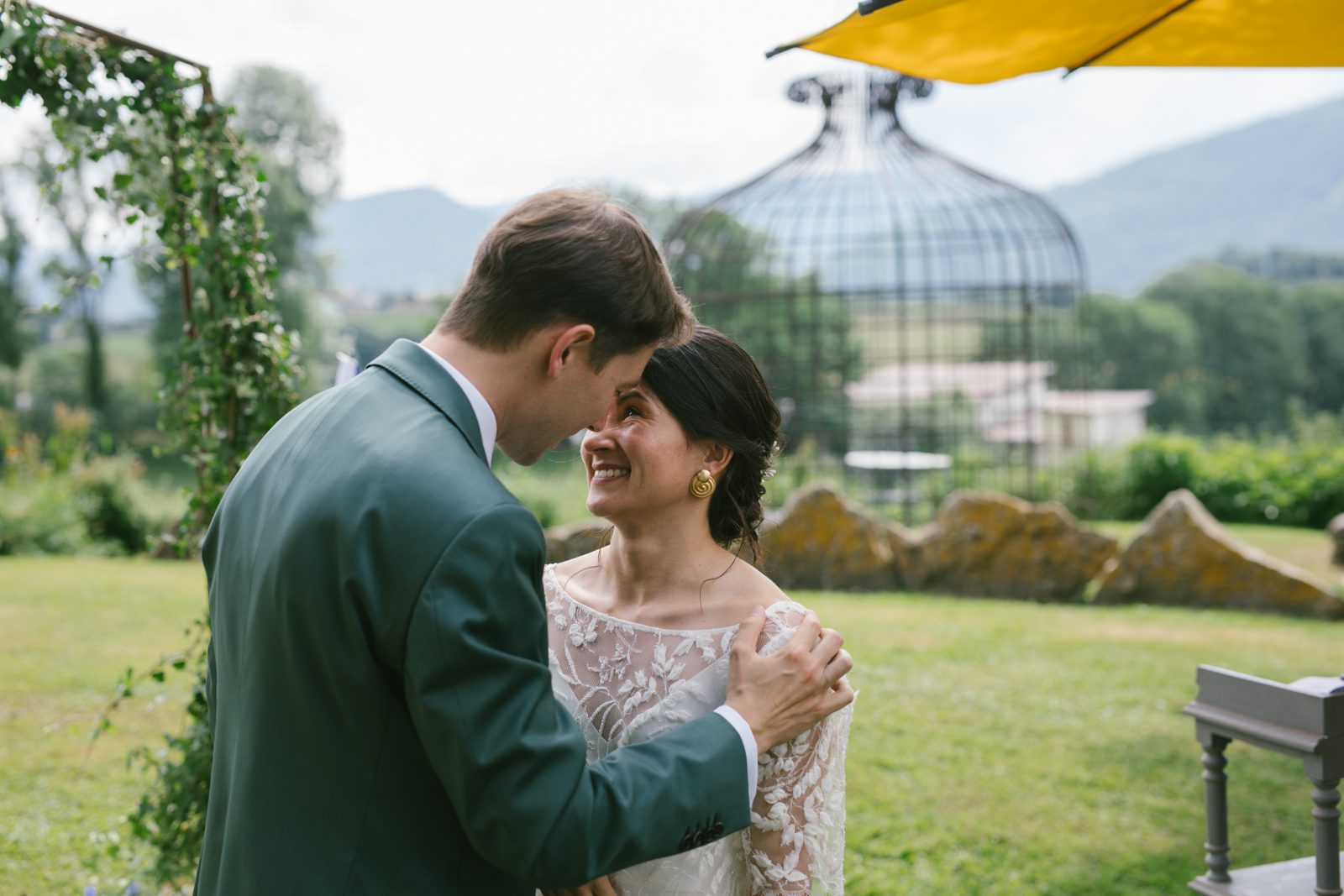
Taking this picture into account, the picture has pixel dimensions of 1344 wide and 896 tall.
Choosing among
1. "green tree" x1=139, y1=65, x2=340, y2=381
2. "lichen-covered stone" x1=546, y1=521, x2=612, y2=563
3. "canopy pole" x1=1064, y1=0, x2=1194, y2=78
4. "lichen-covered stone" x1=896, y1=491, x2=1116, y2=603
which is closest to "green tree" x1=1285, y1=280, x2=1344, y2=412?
"green tree" x1=139, y1=65, x2=340, y2=381

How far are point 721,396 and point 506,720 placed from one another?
3.43 feet

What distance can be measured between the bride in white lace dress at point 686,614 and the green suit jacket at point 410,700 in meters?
0.47

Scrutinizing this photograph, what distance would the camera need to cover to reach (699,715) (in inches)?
80.0

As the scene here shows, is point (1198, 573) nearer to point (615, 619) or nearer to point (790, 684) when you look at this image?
point (615, 619)

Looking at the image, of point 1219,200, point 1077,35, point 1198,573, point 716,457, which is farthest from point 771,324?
point 1219,200

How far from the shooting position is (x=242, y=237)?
3.55 metres

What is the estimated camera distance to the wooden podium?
9.43 feet

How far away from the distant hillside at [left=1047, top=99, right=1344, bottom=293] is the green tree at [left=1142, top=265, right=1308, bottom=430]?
75293 mm

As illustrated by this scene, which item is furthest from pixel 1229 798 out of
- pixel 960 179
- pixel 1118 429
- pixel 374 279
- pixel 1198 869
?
pixel 374 279

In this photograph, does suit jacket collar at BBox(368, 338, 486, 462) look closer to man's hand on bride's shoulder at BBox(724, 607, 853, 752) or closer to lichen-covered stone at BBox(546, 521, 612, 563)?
man's hand on bride's shoulder at BBox(724, 607, 853, 752)

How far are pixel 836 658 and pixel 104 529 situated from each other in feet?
41.7

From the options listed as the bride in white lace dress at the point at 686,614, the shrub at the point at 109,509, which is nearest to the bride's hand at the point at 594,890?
the bride in white lace dress at the point at 686,614

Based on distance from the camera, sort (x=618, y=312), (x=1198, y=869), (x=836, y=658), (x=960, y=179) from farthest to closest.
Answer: (x=960, y=179), (x=1198, y=869), (x=836, y=658), (x=618, y=312)

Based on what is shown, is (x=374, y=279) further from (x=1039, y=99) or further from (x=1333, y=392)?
(x=1039, y=99)
